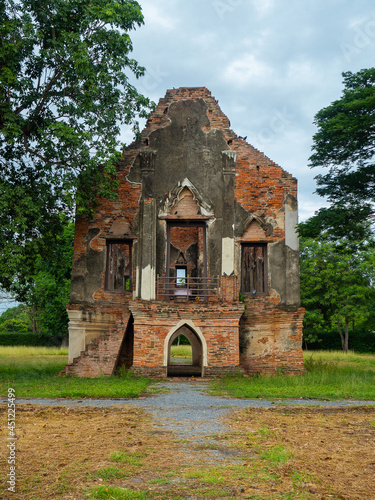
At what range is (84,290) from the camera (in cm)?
1767

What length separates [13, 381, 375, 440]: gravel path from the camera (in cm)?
769

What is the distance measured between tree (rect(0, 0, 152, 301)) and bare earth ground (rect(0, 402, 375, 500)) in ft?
25.8

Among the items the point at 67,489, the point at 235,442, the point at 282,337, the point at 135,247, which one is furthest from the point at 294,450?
the point at 135,247

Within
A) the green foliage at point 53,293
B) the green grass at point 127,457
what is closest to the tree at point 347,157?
the green grass at point 127,457

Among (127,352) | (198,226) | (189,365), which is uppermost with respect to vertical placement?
(198,226)

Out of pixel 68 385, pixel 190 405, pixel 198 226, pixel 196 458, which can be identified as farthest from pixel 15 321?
pixel 196 458

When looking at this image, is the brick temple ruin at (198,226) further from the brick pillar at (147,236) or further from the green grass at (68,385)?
the green grass at (68,385)

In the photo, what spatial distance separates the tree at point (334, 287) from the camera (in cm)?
3416

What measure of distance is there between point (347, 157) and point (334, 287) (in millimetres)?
20239

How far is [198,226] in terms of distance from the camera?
1783cm

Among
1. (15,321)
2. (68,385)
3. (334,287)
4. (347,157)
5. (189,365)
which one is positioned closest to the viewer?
(68,385)

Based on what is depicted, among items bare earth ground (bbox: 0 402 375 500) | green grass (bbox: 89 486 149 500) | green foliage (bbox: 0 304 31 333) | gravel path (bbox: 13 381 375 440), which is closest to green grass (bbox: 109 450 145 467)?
bare earth ground (bbox: 0 402 375 500)

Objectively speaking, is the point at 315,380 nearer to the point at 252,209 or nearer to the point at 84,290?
the point at 252,209

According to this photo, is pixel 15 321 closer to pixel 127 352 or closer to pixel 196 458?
pixel 127 352
